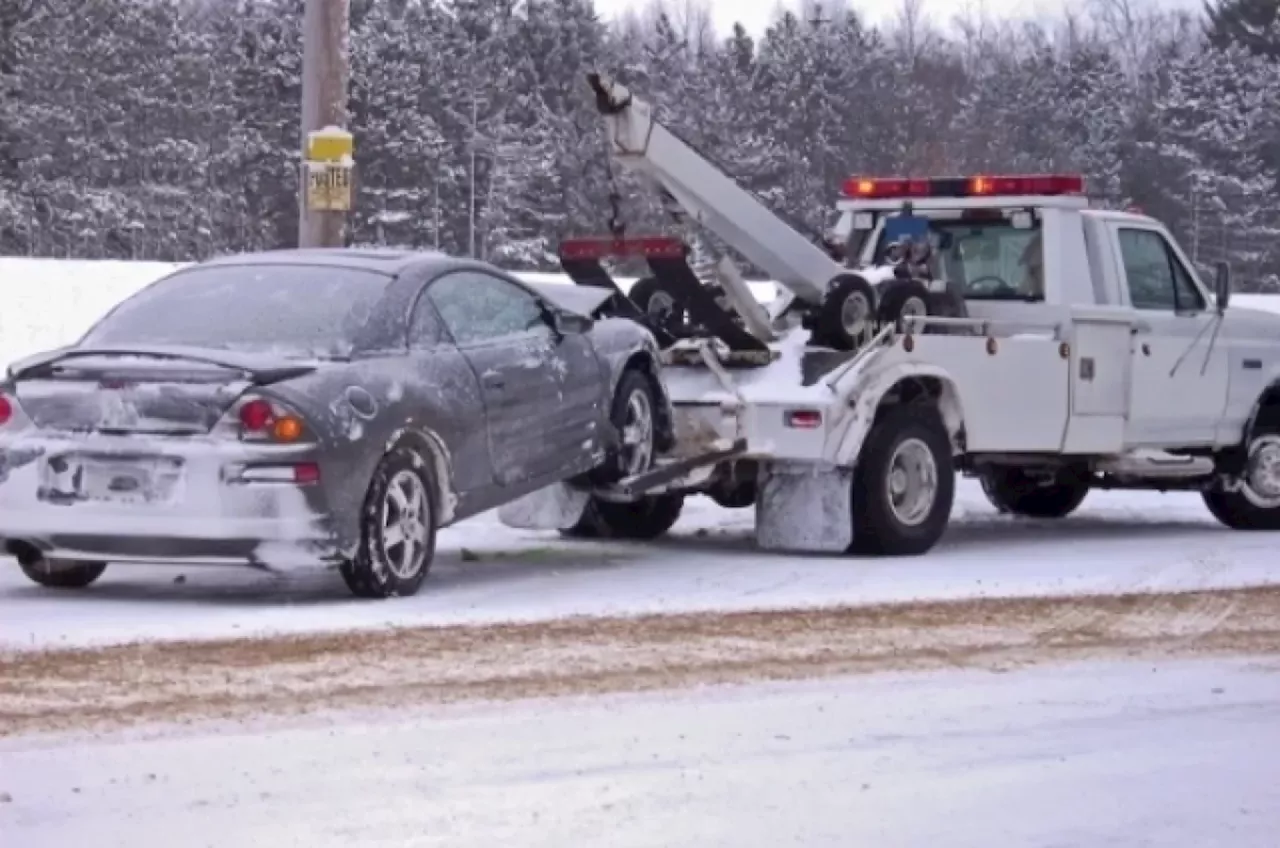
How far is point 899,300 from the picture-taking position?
1339cm

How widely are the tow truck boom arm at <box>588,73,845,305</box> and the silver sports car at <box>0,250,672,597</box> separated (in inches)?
81.0

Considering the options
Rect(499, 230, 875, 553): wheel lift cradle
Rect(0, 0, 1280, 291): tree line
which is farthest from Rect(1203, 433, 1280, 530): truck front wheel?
Rect(0, 0, 1280, 291): tree line

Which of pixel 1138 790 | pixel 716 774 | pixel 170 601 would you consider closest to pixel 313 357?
pixel 170 601

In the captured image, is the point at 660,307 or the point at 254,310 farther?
the point at 660,307

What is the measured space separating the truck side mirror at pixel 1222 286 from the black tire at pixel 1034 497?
64.8 inches

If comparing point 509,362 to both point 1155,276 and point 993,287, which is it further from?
point 1155,276

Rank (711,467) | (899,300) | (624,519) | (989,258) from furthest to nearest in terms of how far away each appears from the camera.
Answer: (989,258) → (624,519) → (899,300) → (711,467)

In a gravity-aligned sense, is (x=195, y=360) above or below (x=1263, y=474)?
above

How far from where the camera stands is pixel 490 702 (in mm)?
7816

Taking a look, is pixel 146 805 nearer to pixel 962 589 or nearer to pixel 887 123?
pixel 962 589

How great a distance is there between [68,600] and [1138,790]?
532 centimetres

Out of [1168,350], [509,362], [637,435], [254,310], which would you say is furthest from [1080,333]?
[254,310]

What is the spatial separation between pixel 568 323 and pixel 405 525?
1947 mm

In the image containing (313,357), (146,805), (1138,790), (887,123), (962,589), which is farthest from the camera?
(887,123)
